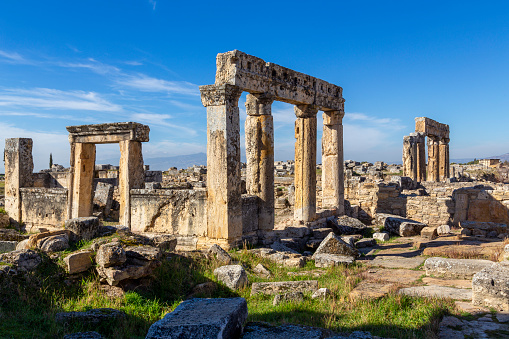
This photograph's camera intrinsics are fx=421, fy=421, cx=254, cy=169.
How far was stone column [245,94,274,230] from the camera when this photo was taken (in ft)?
37.6

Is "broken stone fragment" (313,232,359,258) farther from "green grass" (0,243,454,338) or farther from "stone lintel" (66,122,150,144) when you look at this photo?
"stone lintel" (66,122,150,144)

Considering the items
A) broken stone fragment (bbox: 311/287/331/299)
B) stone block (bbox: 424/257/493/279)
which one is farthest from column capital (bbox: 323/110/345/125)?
broken stone fragment (bbox: 311/287/331/299)

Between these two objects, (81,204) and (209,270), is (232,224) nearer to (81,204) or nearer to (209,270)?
(209,270)

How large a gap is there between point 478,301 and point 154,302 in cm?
463

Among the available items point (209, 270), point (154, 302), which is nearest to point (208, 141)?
point (209, 270)

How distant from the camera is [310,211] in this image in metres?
13.4

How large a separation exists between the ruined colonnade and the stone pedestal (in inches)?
777

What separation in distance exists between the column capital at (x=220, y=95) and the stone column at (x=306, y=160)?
3.65m

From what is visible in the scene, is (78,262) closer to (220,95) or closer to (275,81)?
(220,95)

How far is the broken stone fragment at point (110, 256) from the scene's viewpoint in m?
6.77

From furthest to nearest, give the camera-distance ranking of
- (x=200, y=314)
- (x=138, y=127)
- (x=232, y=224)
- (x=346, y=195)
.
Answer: (x=346, y=195), (x=138, y=127), (x=232, y=224), (x=200, y=314)

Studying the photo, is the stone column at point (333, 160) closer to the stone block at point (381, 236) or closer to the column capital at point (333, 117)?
the column capital at point (333, 117)

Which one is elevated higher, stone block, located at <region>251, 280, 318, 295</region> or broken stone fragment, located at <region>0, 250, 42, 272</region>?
broken stone fragment, located at <region>0, 250, 42, 272</region>

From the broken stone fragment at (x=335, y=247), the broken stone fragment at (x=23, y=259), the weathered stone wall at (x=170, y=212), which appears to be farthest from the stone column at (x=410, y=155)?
the broken stone fragment at (x=23, y=259)
